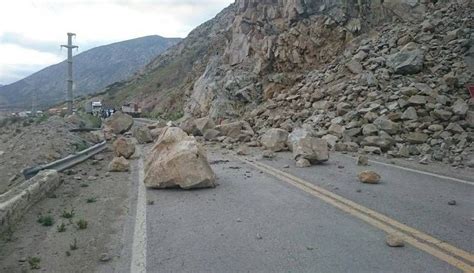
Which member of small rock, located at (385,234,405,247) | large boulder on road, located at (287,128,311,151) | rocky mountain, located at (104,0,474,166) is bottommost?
small rock, located at (385,234,405,247)

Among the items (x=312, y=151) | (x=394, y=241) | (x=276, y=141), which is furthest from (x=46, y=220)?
(x=276, y=141)

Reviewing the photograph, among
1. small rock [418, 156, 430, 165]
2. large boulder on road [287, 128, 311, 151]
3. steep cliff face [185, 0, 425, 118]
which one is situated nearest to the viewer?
small rock [418, 156, 430, 165]

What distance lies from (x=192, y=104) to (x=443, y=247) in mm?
29090

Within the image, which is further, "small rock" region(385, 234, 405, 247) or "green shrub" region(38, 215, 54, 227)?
"green shrub" region(38, 215, 54, 227)

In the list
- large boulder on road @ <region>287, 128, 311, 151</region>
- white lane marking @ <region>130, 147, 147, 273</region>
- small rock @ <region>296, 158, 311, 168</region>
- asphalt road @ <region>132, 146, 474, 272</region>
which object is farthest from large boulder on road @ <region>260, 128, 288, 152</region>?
white lane marking @ <region>130, 147, 147, 273</region>

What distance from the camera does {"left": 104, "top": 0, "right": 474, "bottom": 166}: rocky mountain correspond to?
1433 centimetres

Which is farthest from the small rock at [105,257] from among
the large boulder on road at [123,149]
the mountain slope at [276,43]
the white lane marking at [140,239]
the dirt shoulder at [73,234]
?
the mountain slope at [276,43]

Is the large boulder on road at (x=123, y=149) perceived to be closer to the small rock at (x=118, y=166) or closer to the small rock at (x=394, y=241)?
the small rock at (x=118, y=166)

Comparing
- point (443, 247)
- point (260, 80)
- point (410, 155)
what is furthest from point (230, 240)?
point (260, 80)

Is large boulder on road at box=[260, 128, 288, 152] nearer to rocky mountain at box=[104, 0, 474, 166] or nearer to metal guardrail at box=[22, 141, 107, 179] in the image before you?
rocky mountain at box=[104, 0, 474, 166]

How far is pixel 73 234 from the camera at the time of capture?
6.27 m

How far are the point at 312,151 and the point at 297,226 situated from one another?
231 inches

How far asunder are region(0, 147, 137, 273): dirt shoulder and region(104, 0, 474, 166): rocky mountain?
313 inches

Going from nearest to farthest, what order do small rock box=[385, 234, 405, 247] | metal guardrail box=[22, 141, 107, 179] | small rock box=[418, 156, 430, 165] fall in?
small rock box=[385, 234, 405, 247]
metal guardrail box=[22, 141, 107, 179]
small rock box=[418, 156, 430, 165]
